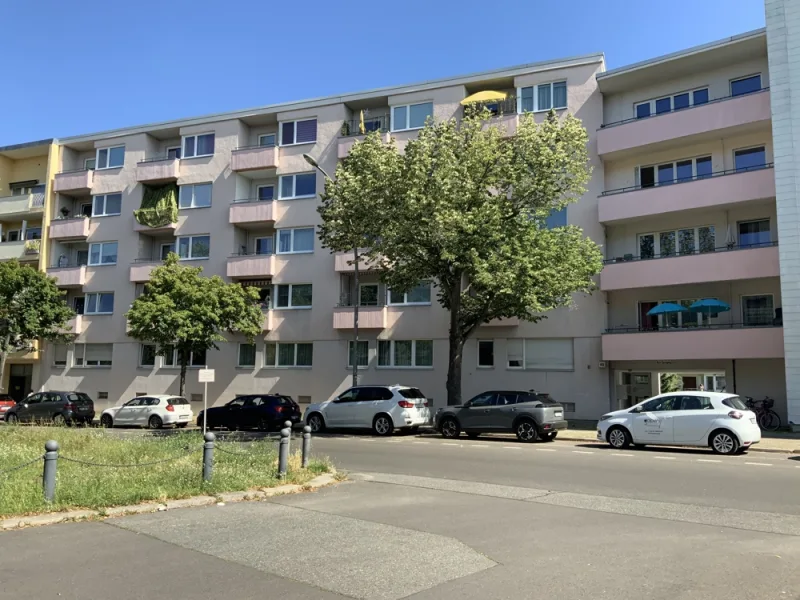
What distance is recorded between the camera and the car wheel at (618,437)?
17.2 m

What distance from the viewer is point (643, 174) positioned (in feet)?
88.5

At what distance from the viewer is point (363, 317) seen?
3003 cm

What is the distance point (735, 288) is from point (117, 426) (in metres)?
25.2

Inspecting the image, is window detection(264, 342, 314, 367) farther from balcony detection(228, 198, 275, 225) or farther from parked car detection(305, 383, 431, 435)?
parked car detection(305, 383, 431, 435)

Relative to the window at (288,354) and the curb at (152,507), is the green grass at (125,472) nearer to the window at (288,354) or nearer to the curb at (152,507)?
the curb at (152,507)

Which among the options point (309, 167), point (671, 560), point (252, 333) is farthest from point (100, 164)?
point (671, 560)

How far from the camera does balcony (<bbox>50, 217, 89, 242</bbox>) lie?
121 ft

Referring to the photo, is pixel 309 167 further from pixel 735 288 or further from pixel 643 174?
pixel 735 288

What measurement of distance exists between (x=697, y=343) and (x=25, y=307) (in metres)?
30.1

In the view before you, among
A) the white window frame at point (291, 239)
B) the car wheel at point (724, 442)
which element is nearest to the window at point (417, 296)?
the white window frame at point (291, 239)

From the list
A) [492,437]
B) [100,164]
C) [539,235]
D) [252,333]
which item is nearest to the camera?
[492,437]

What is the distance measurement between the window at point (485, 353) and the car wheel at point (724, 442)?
13.1 m

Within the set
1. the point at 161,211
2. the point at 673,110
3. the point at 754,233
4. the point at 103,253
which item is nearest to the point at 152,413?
the point at 161,211

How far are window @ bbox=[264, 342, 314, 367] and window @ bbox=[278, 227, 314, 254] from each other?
4621mm
